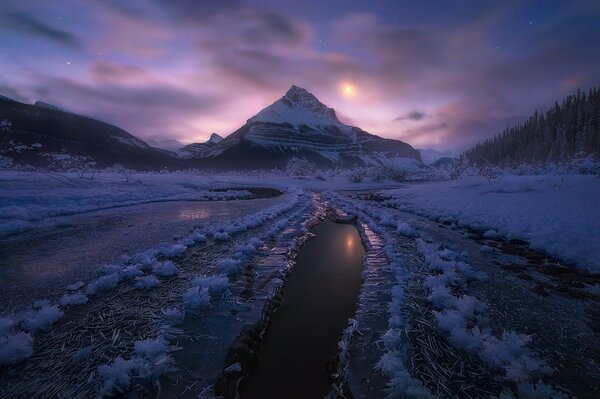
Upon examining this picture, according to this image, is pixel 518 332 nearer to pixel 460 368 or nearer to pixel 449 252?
pixel 460 368

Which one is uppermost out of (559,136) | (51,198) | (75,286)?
(559,136)

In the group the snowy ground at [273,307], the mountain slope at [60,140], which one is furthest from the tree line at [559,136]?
the mountain slope at [60,140]

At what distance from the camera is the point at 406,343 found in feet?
12.9

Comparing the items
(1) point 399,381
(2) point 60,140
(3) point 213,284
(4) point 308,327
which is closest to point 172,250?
(3) point 213,284

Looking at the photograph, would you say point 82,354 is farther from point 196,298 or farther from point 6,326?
point 196,298

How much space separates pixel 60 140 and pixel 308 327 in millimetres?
163908

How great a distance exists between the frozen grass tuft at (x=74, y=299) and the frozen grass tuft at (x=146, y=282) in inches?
34.3

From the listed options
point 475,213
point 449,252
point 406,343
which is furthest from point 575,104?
point 406,343

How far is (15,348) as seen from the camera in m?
3.42

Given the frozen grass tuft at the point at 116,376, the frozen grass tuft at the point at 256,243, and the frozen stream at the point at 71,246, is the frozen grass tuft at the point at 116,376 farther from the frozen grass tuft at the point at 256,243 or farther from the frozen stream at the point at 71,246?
the frozen grass tuft at the point at 256,243

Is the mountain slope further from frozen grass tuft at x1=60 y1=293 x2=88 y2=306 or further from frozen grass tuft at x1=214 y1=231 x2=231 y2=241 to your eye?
frozen grass tuft at x1=60 y1=293 x2=88 y2=306

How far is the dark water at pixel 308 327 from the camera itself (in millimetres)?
3320

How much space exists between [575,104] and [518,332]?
107323mm

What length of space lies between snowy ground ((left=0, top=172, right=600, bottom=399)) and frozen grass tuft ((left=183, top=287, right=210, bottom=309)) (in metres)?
0.03
